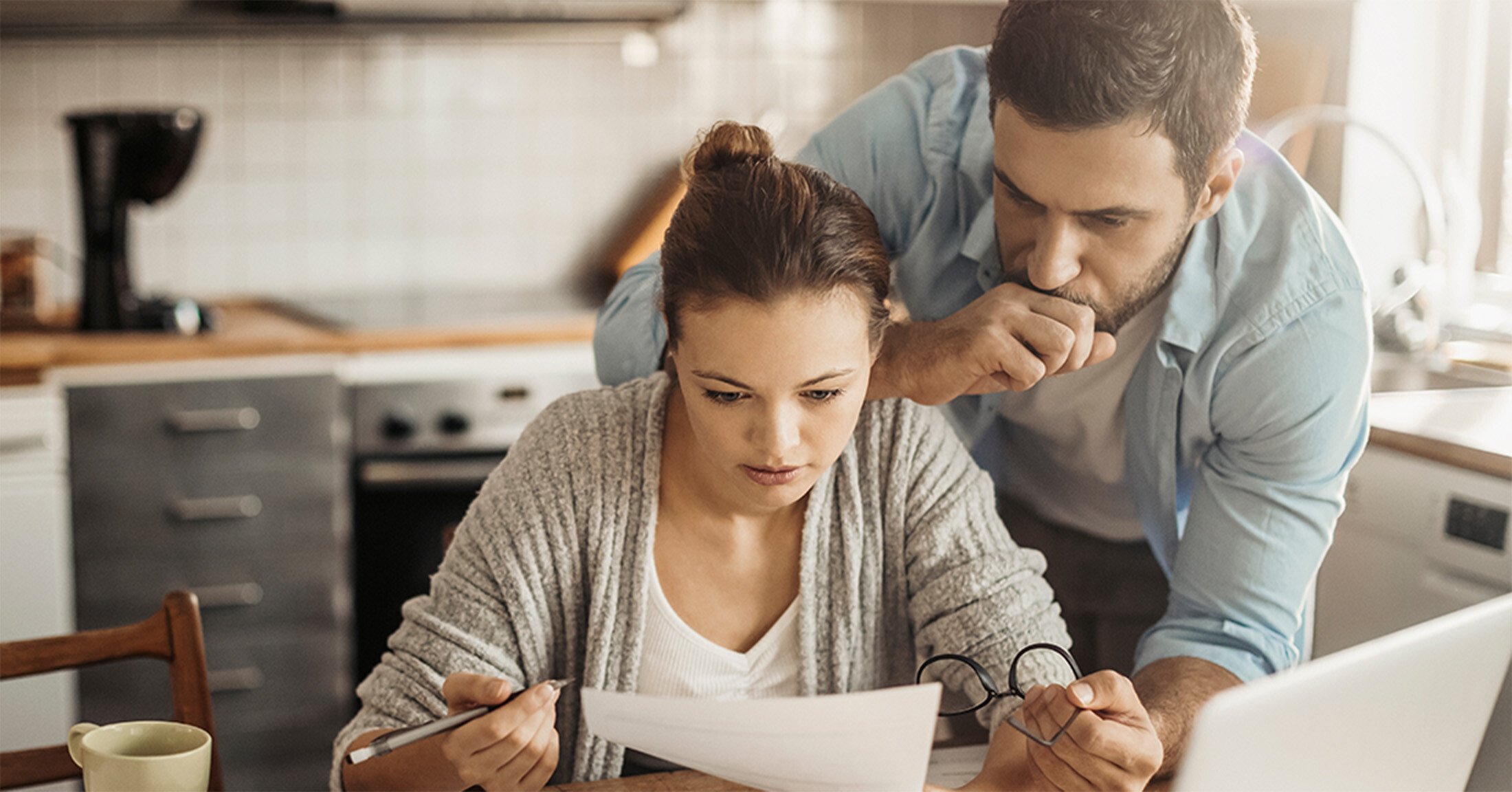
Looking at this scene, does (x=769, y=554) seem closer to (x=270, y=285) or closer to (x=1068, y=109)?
(x=1068, y=109)

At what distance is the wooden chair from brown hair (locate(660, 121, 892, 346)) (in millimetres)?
472

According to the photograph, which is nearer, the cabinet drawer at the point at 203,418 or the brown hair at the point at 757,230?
the brown hair at the point at 757,230

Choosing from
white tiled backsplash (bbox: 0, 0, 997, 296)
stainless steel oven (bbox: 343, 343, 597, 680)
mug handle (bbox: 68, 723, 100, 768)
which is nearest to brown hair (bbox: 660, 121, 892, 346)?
mug handle (bbox: 68, 723, 100, 768)

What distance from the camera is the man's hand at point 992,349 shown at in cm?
86

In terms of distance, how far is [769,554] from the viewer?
0.99 meters

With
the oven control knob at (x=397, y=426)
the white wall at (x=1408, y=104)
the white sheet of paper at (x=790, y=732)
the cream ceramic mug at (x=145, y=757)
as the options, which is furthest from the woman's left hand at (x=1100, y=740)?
the oven control knob at (x=397, y=426)

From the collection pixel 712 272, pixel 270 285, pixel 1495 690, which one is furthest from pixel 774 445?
pixel 270 285

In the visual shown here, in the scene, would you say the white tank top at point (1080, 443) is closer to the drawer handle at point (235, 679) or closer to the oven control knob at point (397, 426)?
the oven control knob at point (397, 426)

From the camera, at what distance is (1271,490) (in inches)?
39.2

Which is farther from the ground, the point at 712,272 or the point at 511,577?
the point at 712,272

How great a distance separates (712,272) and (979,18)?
2059mm

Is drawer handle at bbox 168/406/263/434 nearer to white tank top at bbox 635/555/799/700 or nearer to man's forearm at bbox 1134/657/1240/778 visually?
white tank top at bbox 635/555/799/700

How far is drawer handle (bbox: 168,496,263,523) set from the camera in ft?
6.57

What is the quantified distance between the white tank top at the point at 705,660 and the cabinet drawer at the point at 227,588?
1267 mm
